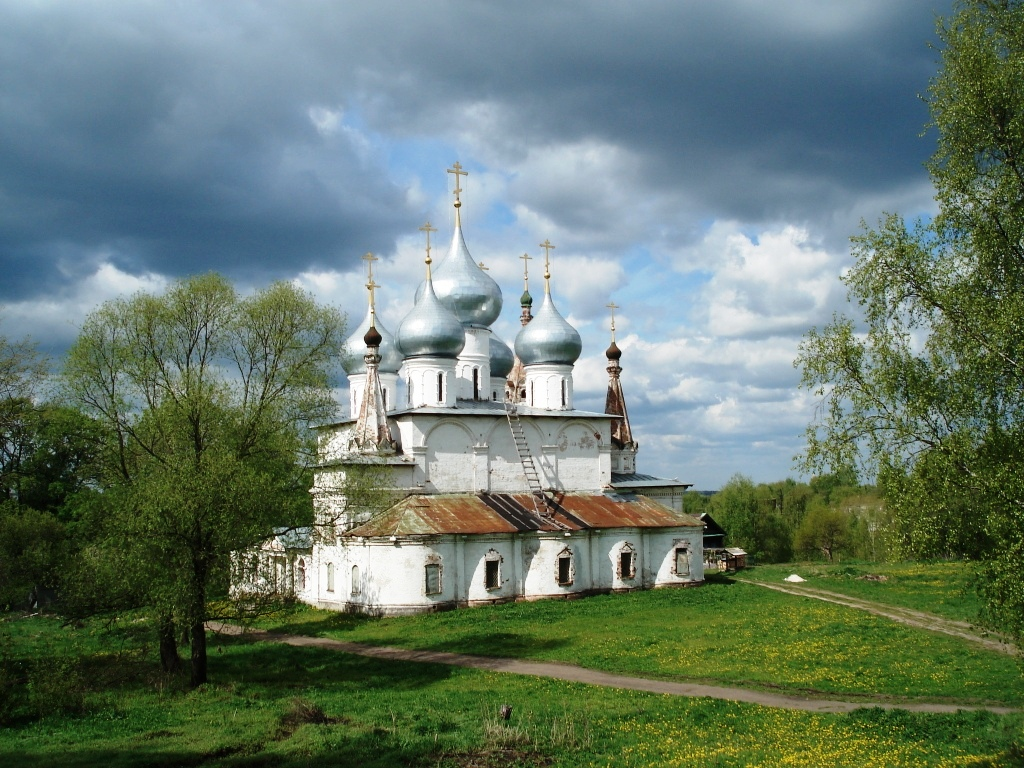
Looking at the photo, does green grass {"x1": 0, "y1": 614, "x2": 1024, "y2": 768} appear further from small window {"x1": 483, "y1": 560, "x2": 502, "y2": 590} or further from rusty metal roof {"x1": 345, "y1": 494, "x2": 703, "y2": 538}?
small window {"x1": 483, "y1": 560, "x2": 502, "y2": 590}

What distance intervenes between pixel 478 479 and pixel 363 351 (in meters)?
7.75

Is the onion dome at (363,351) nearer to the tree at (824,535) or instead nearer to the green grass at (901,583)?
the green grass at (901,583)

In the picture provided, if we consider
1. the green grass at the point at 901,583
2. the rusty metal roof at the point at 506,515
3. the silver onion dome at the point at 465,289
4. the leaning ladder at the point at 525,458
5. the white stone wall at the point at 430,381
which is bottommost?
the green grass at the point at 901,583

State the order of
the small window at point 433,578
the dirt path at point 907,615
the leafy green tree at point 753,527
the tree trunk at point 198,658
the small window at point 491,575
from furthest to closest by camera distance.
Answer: the leafy green tree at point 753,527
the small window at point 491,575
the small window at point 433,578
the dirt path at point 907,615
the tree trunk at point 198,658

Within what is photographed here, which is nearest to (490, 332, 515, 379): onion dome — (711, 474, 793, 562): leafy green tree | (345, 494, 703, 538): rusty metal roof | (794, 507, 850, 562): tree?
(345, 494, 703, 538): rusty metal roof

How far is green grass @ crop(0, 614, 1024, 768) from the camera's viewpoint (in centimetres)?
1177

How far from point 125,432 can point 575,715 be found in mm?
11172

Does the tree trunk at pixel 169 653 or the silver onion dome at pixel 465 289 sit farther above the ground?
the silver onion dome at pixel 465 289

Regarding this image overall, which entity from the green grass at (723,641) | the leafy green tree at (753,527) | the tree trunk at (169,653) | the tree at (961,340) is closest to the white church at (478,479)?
the green grass at (723,641)

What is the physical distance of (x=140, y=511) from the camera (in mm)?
16375

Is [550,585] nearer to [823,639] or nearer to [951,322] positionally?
[823,639]

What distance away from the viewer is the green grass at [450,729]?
1177 centimetres

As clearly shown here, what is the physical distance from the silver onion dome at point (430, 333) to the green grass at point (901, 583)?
50.5ft

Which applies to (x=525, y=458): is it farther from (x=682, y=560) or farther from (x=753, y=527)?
(x=753, y=527)
